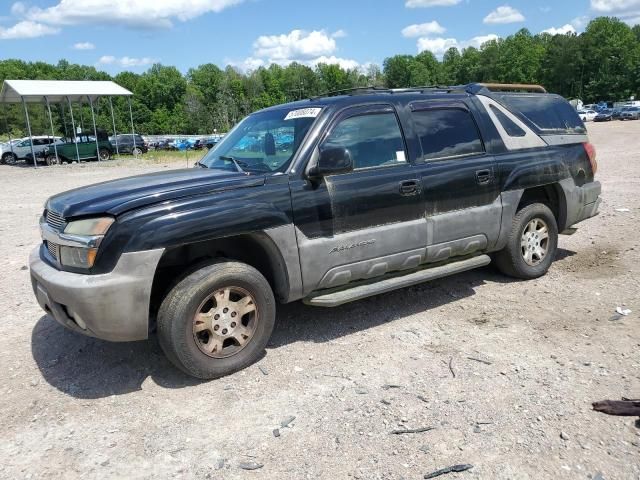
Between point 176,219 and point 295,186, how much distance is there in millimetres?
963

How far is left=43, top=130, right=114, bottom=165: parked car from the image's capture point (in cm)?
3008

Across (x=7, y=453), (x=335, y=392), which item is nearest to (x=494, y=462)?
(x=335, y=392)

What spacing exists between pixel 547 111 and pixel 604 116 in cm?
5886

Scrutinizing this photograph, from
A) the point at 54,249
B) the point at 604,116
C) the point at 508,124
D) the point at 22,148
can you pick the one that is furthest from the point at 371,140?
the point at 604,116

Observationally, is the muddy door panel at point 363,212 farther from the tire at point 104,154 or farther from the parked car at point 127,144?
the parked car at point 127,144

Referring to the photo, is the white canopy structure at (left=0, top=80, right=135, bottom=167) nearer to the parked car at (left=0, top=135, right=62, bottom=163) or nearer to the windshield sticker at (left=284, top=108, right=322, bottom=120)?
the parked car at (left=0, top=135, right=62, bottom=163)

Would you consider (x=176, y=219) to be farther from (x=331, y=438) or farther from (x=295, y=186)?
(x=331, y=438)

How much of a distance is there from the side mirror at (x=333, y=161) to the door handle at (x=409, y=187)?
711 mm

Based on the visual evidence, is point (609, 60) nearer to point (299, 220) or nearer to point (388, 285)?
point (388, 285)

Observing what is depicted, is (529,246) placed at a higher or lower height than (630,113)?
lower

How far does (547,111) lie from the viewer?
20.0 feet

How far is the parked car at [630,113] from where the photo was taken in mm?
56156

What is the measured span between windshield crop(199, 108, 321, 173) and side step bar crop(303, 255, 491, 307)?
1076mm

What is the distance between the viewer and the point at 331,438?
10.8ft
